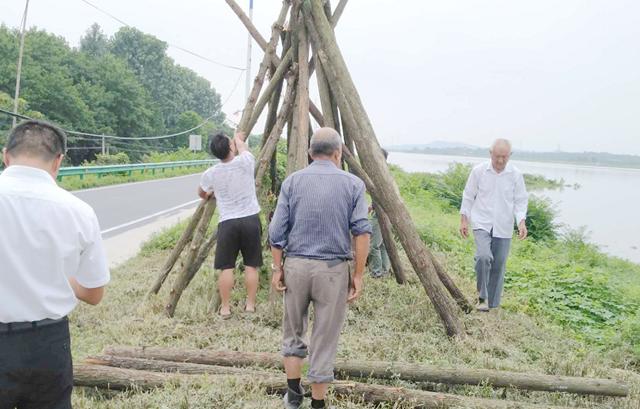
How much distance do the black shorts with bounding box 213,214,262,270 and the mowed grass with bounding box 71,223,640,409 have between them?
0.53 m

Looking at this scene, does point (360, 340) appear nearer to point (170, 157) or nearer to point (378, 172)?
point (378, 172)

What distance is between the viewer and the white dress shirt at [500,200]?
543 centimetres

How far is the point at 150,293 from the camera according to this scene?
5.65 m

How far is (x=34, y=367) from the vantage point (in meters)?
2.13

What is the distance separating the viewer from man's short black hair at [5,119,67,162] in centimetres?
218

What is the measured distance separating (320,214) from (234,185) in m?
1.98

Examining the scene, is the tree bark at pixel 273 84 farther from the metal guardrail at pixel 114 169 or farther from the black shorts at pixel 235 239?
the metal guardrail at pixel 114 169

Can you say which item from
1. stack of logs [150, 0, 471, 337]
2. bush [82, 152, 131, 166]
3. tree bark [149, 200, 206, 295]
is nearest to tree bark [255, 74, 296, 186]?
stack of logs [150, 0, 471, 337]

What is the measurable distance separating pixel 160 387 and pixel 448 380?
1948mm

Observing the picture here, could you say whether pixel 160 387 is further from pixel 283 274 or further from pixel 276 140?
pixel 276 140

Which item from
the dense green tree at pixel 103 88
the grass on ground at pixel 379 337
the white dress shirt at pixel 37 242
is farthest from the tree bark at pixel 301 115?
the dense green tree at pixel 103 88

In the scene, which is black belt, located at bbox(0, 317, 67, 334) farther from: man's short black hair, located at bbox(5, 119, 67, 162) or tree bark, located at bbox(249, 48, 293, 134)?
tree bark, located at bbox(249, 48, 293, 134)

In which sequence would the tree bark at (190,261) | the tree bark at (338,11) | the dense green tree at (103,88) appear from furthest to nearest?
the dense green tree at (103,88) < the tree bark at (338,11) < the tree bark at (190,261)

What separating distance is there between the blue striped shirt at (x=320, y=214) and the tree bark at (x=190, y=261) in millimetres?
2168
